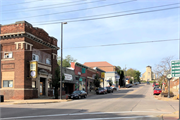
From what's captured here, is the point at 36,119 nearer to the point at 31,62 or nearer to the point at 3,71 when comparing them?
the point at 31,62

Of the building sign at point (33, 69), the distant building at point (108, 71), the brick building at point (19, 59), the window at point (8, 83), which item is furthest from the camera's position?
the distant building at point (108, 71)

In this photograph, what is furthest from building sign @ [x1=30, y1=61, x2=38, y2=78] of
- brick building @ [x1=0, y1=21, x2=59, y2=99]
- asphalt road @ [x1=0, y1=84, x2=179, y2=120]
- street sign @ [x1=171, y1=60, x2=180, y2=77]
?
street sign @ [x1=171, y1=60, x2=180, y2=77]

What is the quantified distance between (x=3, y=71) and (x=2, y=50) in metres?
3.24

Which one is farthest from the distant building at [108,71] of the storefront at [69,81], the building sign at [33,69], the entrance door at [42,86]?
the building sign at [33,69]

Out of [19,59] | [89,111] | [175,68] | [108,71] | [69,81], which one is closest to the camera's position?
[175,68]

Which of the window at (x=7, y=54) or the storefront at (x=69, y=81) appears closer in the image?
the window at (x=7, y=54)

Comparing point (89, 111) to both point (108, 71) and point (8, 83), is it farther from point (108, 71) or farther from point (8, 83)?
point (108, 71)

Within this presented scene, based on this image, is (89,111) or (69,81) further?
(69,81)

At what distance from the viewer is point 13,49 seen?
28.8 metres

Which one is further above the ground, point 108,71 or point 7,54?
point 7,54

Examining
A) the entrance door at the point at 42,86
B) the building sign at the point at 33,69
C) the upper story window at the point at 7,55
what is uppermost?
the upper story window at the point at 7,55

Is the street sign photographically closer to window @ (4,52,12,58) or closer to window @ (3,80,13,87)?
window @ (3,80,13,87)

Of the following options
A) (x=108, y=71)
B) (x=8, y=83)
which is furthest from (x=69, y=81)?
(x=108, y=71)

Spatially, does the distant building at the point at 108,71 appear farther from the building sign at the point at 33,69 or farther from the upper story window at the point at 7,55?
the upper story window at the point at 7,55
